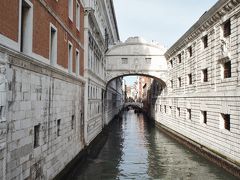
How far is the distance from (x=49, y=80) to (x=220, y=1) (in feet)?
28.6

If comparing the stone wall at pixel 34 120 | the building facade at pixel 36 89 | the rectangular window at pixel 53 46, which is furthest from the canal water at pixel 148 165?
the rectangular window at pixel 53 46

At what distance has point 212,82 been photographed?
1443cm

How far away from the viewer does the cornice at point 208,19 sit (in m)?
12.3

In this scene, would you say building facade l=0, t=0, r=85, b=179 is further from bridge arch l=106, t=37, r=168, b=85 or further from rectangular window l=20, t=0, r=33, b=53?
bridge arch l=106, t=37, r=168, b=85

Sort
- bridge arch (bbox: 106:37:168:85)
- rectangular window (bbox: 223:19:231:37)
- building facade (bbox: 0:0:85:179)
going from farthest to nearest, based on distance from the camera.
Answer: bridge arch (bbox: 106:37:168:85) → rectangular window (bbox: 223:19:231:37) → building facade (bbox: 0:0:85:179)

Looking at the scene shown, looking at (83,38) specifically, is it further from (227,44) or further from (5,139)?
(5,139)

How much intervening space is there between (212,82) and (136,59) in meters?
13.6

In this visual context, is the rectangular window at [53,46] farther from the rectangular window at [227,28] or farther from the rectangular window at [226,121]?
the rectangular window at [226,121]

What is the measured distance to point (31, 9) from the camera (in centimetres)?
697

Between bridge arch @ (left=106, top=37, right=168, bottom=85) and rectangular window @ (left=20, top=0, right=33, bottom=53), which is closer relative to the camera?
rectangular window @ (left=20, top=0, right=33, bottom=53)

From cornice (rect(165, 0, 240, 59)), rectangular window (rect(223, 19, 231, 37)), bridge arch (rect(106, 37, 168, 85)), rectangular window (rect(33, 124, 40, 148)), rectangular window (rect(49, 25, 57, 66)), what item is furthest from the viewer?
bridge arch (rect(106, 37, 168, 85))

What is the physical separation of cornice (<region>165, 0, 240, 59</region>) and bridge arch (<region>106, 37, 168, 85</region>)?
233 inches

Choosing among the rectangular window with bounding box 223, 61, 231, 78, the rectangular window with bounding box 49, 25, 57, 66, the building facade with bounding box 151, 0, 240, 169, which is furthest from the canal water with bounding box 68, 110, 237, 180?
the rectangular window with bounding box 49, 25, 57, 66

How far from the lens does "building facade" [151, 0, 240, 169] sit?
11766 mm
